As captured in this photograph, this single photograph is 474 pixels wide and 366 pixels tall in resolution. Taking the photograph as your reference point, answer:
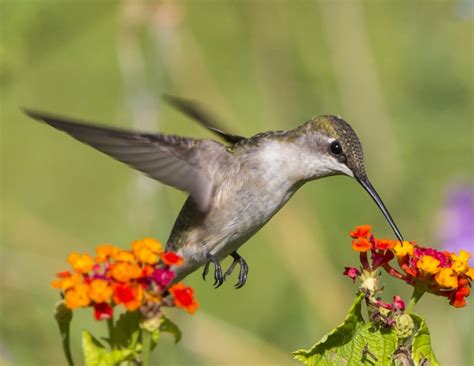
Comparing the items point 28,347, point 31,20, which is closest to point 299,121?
point 31,20

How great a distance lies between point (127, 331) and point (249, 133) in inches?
127

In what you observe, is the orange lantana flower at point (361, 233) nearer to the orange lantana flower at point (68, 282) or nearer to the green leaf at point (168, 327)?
the green leaf at point (168, 327)

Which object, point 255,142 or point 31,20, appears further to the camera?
point 31,20

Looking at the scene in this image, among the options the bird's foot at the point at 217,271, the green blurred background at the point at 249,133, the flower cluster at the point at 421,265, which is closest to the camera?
the flower cluster at the point at 421,265

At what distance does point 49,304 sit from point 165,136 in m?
1.48

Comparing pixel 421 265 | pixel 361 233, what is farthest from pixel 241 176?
pixel 421 265

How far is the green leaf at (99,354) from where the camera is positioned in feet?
4.92

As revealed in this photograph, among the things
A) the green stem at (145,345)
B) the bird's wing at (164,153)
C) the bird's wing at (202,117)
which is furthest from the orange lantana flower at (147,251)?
the bird's wing at (202,117)

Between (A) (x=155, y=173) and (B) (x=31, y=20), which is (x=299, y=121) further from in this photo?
(A) (x=155, y=173)

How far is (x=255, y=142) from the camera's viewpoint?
6.76ft

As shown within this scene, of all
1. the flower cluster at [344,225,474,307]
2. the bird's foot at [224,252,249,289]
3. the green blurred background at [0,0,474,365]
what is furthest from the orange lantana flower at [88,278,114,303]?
the green blurred background at [0,0,474,365]

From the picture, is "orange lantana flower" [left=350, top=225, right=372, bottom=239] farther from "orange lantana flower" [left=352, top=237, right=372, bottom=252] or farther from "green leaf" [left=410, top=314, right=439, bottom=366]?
"green leaf" [left=410, top=314, right=439, bottom=366]

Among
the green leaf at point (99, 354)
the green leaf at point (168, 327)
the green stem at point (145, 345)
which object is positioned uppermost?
the green leaf at point (168, 327)

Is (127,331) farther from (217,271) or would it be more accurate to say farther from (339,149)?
(339,149)
